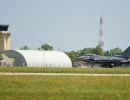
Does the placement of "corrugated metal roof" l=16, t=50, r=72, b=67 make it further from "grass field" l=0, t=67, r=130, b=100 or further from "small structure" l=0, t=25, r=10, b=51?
"grass field" l=0, t=67, r=130, b=100

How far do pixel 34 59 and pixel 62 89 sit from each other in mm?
72477

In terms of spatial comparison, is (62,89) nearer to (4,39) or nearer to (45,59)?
(45,59)

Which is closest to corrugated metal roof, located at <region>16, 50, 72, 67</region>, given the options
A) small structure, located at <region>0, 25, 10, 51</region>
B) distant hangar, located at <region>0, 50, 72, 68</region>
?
distant hangar, located at <region>0, 50, 72, 68</region>

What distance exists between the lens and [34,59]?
100812mm

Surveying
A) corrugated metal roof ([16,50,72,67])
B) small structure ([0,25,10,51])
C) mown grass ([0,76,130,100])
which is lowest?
mown grass ([0,76,130,100])

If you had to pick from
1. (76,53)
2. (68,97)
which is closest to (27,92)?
(68,97)

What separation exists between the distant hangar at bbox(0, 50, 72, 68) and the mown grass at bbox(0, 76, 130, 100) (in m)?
64.9

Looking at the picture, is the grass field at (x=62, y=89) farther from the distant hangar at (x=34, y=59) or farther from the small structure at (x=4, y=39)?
the small structure at (x=4, y=39)

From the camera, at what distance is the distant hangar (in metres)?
98.8

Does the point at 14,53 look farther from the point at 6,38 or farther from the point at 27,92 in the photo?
the point at 27,92

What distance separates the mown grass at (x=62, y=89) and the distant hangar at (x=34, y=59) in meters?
64.9

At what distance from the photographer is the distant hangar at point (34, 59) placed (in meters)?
98.8

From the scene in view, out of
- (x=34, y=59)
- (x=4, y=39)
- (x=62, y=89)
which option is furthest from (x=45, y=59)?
(x=62, y=89)

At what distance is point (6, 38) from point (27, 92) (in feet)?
336
